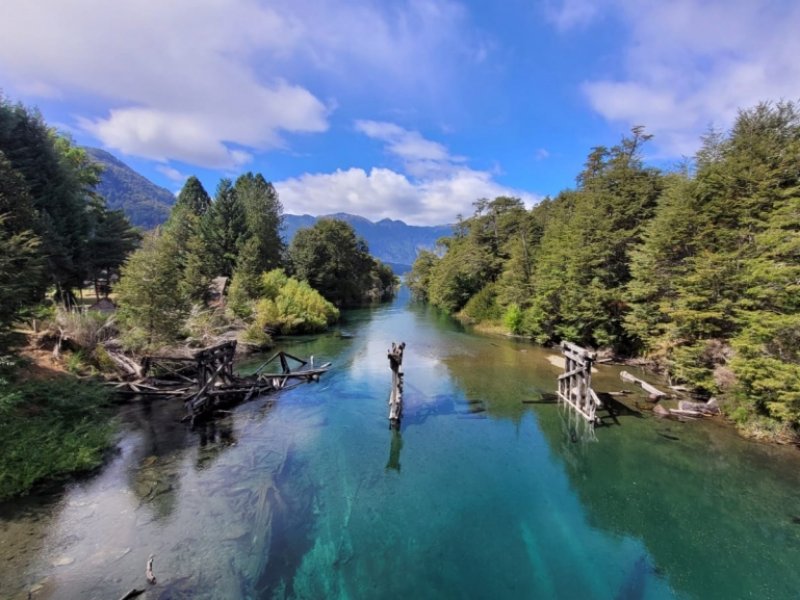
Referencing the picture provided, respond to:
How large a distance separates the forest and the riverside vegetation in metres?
22.9

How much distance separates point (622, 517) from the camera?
1105cm

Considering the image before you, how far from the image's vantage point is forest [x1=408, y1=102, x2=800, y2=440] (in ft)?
48.2

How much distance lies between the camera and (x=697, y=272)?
1883cm

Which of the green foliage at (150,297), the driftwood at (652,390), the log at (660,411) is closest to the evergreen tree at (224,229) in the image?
the green foliage at (150,297)

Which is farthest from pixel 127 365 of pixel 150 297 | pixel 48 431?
pixel 48 431

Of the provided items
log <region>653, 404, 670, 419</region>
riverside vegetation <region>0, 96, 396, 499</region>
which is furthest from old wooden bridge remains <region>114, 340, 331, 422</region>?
log <region>653, 404, 670, 419</region>

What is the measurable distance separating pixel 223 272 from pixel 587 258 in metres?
41.0

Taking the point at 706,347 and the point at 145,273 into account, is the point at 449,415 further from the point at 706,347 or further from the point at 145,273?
the point at 145,273

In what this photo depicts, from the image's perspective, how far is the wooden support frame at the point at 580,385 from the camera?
1714 cm

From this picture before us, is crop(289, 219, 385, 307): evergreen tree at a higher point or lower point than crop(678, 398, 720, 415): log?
higher

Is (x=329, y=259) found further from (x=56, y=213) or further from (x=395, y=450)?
(x=395, y=450)

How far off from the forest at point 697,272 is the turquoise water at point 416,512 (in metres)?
3.36

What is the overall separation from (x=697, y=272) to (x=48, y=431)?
85.8 feet

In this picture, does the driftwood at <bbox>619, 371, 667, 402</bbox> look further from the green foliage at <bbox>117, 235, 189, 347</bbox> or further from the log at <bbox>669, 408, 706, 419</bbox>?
the green foliage at <bbox>117, 235, 189, 347</bbox>
